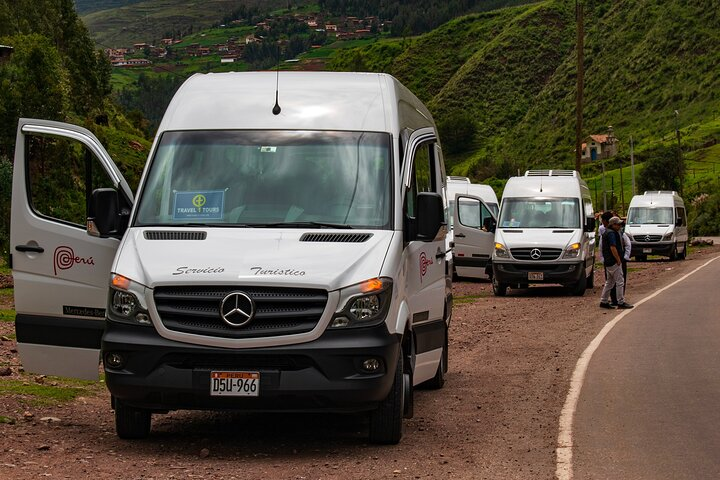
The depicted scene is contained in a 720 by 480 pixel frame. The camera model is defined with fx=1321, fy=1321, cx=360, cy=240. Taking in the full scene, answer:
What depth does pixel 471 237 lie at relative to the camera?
104ft

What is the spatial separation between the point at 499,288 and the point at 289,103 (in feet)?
61.5

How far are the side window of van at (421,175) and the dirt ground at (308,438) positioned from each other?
1.78m

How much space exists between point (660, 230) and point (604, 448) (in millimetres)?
38703

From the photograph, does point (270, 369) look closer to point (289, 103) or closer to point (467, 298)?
point (289, 103)

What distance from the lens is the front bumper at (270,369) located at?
867 cm

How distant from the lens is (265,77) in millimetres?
10664

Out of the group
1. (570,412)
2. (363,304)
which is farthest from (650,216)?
(363,304)

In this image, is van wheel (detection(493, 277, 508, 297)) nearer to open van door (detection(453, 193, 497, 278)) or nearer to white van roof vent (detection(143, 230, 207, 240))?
open van door (detection(453, 193, 497, 278))

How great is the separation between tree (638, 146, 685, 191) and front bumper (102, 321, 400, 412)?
9282 centimetres

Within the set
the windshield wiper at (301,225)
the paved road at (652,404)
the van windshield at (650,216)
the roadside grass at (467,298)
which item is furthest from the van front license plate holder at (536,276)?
the van windshield at (650,216)

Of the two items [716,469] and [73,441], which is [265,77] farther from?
[716,469]

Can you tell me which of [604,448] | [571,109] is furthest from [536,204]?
→ [571,109]

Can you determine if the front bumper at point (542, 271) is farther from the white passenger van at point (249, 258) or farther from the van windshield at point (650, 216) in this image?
the van windshield at point (650, 216)

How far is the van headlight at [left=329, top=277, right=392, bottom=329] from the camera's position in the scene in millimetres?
8734
